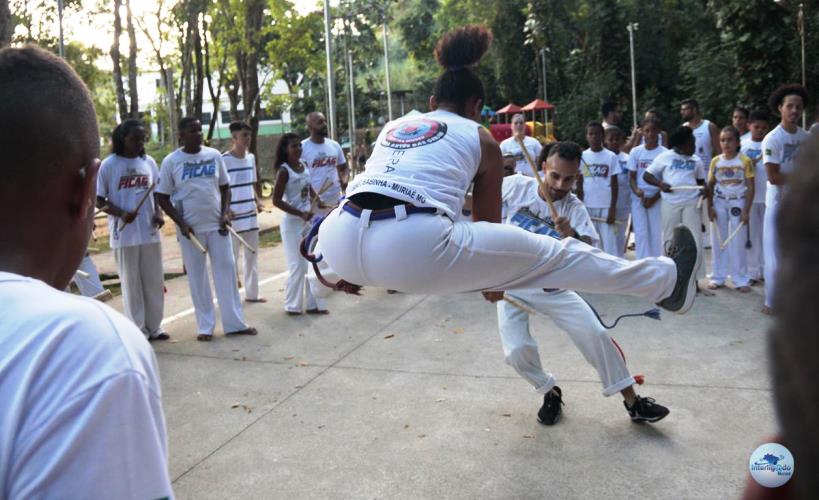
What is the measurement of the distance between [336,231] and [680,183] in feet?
19.3

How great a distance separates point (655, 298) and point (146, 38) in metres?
18.3

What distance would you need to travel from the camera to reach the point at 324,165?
9.16 metres

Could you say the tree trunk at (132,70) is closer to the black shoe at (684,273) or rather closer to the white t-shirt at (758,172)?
the white t-shirt at (758,172)

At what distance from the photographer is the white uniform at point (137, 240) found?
7.23m

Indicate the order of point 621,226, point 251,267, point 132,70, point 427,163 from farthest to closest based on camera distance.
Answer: point 132,70 < point 621,226 < point 251,267 < point 427,163

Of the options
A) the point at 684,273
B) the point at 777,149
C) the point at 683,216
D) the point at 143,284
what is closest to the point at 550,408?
the point at 684,273

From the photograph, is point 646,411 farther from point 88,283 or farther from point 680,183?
point 88,283

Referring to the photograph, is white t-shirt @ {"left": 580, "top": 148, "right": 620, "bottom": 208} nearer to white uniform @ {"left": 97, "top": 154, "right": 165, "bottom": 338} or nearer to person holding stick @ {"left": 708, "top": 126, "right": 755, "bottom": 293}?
person holding stick @ {"left": 708, "top": 126, "right": 755, "bottom": 293}

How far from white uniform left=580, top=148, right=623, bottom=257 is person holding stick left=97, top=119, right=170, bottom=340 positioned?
4910mm

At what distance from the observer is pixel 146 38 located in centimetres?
1992

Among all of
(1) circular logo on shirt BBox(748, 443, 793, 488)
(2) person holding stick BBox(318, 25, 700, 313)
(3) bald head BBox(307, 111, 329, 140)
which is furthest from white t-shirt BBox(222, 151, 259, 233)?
(1) circular logo on shirt BBox(748, 443, 793, 488)

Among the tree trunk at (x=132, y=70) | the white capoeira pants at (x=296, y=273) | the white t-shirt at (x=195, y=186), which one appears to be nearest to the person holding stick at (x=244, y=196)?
the white capoeira pants at (x=296, y=273)

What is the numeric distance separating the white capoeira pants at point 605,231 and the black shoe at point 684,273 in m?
4.90

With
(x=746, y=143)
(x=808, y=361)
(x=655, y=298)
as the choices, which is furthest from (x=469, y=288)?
(x=746, y=143)
